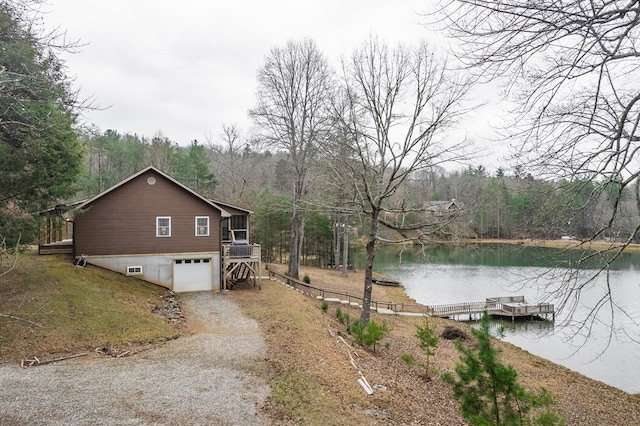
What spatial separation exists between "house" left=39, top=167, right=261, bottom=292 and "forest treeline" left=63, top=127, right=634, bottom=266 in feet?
5.23

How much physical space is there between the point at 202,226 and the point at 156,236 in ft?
6.51

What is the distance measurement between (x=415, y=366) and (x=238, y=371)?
16.5 ft

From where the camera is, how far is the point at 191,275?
1722 centimetres

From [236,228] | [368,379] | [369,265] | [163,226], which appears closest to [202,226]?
[163,226]

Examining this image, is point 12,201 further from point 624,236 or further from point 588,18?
point 624,236

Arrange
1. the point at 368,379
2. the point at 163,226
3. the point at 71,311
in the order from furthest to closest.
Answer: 1. the point at 163,226
2. the point at 71,311
3. the point at 368,379

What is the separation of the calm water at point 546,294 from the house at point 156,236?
8.85 meters

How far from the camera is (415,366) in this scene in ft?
34.8

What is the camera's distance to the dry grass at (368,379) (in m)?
6.90

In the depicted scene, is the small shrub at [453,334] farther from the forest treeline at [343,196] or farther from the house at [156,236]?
the house at [156,236]

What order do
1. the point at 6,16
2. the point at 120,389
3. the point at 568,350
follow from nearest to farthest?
the point at 6,16, the point at 120,389, the point at 568,350

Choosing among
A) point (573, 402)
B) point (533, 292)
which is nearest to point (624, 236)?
point (573, 402)

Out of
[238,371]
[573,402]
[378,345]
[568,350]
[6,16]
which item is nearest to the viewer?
[6,16]

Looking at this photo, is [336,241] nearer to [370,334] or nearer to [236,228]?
[236,228]
